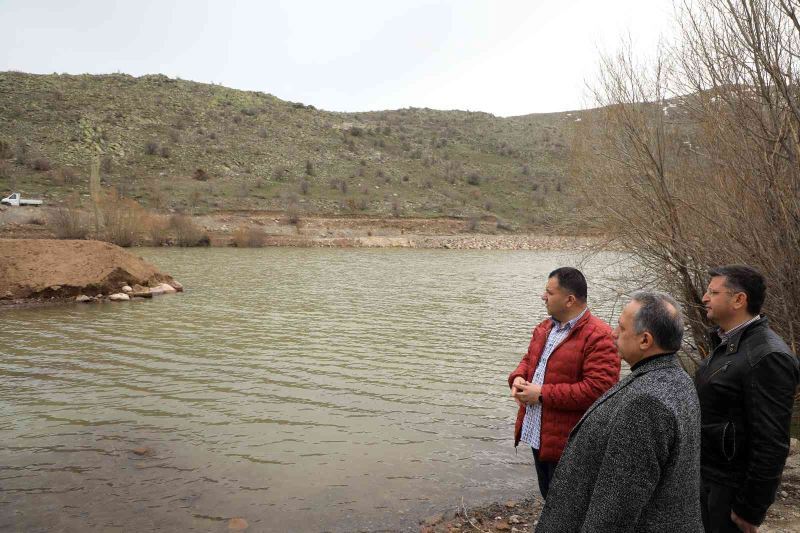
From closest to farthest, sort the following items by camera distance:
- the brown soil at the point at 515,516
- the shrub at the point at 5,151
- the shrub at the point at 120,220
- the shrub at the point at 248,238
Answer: the brown soil at the point at 515,516 < the shrub at the point at 120,220 < the shrub at the point at 248,238 < the shrub at the point at 5,151

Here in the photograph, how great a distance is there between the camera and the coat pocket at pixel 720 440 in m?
2.72

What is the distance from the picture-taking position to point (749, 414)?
8.74ft

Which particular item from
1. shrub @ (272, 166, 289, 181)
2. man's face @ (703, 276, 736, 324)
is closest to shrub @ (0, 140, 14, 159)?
shrub @ (272, 166, 289, 181)

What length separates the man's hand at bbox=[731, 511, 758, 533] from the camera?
2672 mm

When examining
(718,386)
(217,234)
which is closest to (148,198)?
(217,234)

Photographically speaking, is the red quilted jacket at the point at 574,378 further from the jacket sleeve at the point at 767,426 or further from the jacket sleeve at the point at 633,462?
the jacket sleeve at the point at 633,462

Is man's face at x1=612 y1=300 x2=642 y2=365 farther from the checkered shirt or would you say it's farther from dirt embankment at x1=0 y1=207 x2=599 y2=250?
dirt embankment at x1=0 y1=207 x2=599 y2=250

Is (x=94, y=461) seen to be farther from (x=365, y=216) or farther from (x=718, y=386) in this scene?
(x=365, y=216)

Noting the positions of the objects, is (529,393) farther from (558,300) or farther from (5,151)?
(5,151)

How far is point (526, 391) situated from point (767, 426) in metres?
1.22

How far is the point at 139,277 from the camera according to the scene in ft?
55.6

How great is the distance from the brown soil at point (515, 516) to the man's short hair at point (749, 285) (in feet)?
7.15

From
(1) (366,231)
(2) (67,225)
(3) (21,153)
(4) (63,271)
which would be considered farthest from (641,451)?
(3) (21,153)

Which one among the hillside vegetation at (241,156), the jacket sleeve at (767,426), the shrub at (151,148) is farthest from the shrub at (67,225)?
the jacket sleeve at (767,426)
